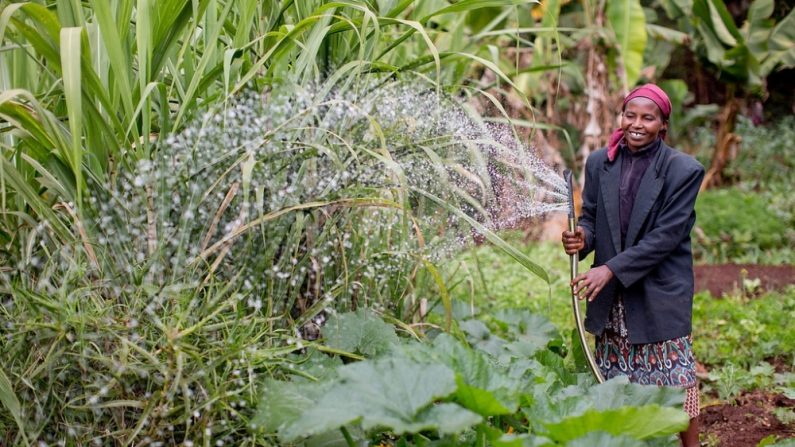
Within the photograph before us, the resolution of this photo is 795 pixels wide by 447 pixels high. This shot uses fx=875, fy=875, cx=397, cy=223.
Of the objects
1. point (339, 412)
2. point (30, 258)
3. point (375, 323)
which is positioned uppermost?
point (30, 258)

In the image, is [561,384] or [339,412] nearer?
[339,412]

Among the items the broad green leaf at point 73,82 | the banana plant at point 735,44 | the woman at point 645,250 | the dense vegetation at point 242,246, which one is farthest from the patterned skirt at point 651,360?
the banana plant at point 735,44

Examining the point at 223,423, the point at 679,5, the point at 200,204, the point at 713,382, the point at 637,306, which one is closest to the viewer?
the point at 223,423

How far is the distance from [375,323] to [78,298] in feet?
3.01

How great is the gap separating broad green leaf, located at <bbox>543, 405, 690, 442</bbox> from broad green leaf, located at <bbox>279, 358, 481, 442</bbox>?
27cm

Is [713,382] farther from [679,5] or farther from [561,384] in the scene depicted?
[679,5]

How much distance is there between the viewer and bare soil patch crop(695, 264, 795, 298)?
5867 mm

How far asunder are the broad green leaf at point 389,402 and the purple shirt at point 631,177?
1280 millimetres

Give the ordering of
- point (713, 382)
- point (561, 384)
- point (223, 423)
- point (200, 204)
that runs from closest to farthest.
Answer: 1. point (223, 423)
2. point (200, 204)
3. point (561, 384)
4. point (713, 382)

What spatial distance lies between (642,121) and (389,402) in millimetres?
1494

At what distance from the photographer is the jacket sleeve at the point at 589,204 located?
3.19 m

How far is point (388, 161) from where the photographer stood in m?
2.43

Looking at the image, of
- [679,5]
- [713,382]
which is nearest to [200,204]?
[713,382]

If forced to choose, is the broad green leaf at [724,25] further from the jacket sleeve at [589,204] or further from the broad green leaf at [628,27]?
the jacket sleeve at [589,204]
